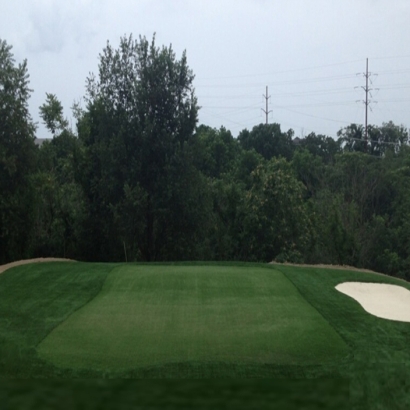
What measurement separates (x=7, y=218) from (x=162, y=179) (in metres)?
5.52

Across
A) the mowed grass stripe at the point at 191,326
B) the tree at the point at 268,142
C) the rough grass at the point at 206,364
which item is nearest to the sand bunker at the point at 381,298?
the rough grass at the point at 206,364

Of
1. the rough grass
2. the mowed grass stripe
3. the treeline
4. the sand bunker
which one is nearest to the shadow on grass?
the rough grass

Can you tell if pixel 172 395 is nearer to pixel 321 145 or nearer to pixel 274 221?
pixel 274 221

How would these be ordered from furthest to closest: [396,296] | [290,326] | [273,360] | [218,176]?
[218,176], [396,296], [290,326], [273,360]

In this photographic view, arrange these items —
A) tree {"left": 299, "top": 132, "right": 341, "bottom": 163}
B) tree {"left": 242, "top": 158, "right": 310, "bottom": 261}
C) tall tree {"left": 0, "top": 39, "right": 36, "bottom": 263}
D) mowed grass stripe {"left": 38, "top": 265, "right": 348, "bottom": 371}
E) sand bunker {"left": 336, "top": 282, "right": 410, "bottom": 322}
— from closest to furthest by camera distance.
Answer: mowed grass stripe {"left": 38, "top": 265, "right": 348, "bottom": 371} → sand bunker {"left": 336, "top": 282, "right": 410, "bottom": 322} → tall tree {"left": 0, "top": 39, "right": 36, "bottom": 263} → tree {"left": 242, "top": 158, "right": 310, "bottom": 261} → tree {"left": 299, "top": 132, "right": 341, "bottom": 163}

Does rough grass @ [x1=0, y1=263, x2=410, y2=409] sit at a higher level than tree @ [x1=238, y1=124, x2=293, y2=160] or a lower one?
lower

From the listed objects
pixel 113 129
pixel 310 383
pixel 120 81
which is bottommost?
pixel 310 383

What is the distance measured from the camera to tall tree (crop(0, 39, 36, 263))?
19.9 meters

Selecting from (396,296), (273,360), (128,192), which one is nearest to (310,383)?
(273,360)

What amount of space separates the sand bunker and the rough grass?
0.34 metres

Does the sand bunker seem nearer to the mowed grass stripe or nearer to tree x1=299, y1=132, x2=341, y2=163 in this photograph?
the mowed grass stripe

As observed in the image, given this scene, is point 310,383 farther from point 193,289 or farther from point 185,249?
point 185,249

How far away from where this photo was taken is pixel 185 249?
2219 centimetres

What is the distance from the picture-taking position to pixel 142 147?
859 inches
